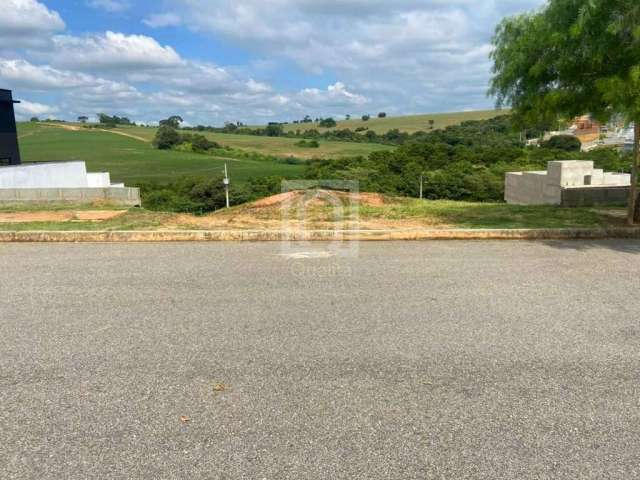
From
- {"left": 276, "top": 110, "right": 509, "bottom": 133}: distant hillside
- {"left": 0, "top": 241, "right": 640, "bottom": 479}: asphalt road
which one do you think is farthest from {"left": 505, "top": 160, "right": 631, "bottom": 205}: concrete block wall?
{"left": 276, "top": 110, "right": 509, "bottom": 133}: distant hillside

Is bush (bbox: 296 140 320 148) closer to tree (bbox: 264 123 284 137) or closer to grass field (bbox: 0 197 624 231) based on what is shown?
tree (bbox: 264 123 284 137)

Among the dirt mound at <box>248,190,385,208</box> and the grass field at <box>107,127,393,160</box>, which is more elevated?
the grass field at <box>107,127,393,160</box>

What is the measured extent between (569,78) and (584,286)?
4.16m

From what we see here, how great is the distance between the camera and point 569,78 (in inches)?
296

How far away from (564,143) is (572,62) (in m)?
66.0

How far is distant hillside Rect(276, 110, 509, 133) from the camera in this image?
354 ft

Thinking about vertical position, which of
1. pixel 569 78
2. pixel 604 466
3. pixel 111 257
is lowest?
pixel 604 466

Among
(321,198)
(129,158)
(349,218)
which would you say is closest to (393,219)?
(349,218)

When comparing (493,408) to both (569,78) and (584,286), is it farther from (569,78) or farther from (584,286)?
(569,78)

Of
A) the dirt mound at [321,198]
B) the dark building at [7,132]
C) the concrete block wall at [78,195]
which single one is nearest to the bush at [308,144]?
the dark building at [7,132]

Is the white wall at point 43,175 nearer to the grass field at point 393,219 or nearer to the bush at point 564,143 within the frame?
the grass field at point 393,219

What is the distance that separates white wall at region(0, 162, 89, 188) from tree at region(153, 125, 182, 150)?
65.8m

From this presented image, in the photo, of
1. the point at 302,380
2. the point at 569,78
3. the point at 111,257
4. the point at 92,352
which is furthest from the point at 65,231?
the point at 569,78

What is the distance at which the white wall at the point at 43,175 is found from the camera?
791 inches
